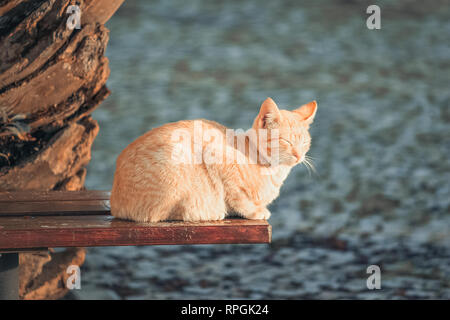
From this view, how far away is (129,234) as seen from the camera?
1.82 m

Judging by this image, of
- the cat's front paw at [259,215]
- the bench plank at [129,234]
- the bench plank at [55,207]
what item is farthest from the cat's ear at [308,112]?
the bench plank at [55,207]

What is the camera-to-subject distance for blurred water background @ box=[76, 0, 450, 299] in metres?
4.00

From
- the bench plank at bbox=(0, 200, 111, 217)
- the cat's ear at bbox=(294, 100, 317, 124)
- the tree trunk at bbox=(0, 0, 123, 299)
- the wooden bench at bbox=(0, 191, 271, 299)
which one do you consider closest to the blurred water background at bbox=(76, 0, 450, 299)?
the tree trunk at bbox=(0, 0, 123, 299)

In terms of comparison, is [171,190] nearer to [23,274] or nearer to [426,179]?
[23,274]

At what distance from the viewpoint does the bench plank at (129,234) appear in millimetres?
1812

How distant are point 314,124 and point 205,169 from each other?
307 centimetres

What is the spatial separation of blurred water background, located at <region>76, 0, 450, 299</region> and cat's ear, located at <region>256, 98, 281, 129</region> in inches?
78.5

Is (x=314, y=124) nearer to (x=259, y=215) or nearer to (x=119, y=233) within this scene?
(x=259, y=215)

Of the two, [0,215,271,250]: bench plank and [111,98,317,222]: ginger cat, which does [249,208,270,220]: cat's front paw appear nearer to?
[111,98,317,222]: ginger cat

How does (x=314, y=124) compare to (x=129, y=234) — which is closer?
(x=129, y=234)

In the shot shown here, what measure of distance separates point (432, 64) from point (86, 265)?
4515 mm

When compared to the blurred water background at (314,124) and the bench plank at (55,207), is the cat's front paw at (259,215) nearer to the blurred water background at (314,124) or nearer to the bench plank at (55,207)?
the bench plank at (55,207)

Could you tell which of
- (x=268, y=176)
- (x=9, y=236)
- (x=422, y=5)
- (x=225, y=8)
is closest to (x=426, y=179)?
(x=422, y=5)

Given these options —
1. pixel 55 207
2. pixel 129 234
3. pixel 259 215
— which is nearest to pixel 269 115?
pixel 259 215
